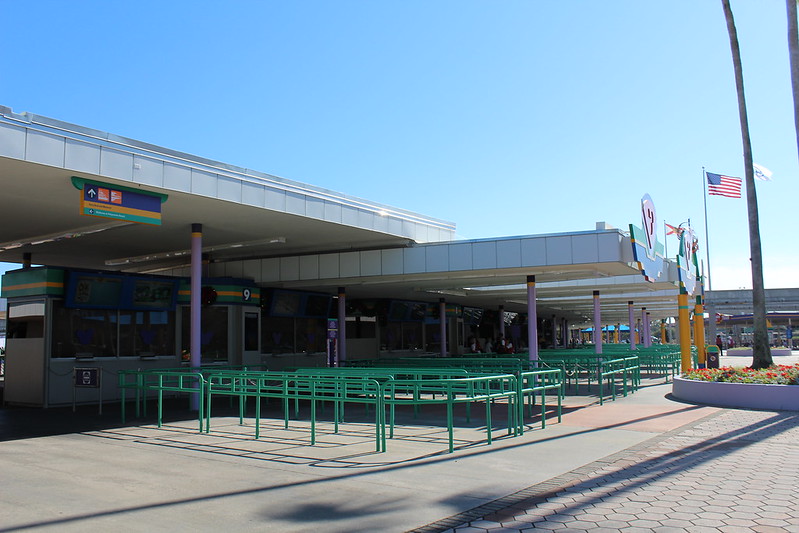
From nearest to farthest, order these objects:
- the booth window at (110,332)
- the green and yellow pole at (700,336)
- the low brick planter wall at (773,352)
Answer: the booth window at (110,332) < the green and yellow pole at (700,336) < the low brick planter wall at (773,352)

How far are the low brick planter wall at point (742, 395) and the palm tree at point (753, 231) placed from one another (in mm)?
2834

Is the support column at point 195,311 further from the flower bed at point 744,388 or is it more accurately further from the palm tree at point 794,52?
the palm tree at point 794,52

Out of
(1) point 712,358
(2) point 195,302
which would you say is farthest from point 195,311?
(1) point 712,358

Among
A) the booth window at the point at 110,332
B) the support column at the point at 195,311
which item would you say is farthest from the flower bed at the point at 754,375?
the booth window at the point at 110,332

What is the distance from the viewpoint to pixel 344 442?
1052cm

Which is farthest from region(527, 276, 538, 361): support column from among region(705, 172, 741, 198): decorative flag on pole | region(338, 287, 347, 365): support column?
region(705, 172, 741, 198): decorative flag on pole

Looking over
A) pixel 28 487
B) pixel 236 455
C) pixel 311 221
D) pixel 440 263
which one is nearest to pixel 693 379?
pixel 440 263

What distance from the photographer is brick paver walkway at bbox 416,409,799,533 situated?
19.2ft

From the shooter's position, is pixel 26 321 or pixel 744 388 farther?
pixel 26 321

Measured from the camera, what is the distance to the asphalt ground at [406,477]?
6.07m

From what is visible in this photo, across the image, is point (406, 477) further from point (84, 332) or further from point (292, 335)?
point (292, 335)

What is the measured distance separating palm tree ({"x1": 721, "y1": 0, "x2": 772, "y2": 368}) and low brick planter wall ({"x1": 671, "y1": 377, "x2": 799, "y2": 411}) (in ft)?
9.30

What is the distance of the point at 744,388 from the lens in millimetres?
14914

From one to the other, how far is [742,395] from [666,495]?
9.35m
